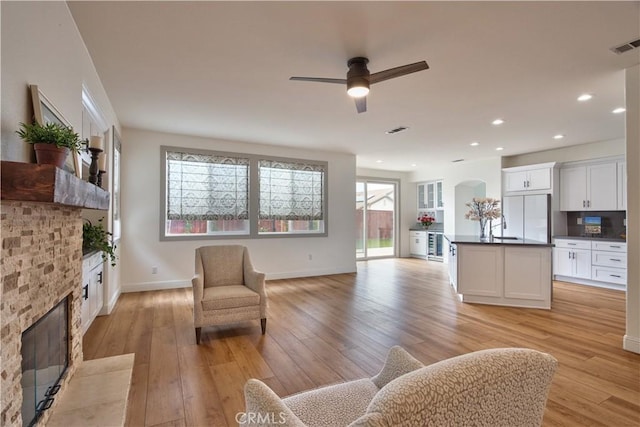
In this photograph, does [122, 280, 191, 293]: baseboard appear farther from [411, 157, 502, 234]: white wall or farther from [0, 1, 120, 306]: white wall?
[411, 157, 502, 234]: white wall

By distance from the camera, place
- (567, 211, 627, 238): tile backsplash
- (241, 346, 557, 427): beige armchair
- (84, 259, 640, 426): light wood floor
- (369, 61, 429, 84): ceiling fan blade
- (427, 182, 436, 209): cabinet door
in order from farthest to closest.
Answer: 1. (427, 182, 436, 209): cabinet door
2. (567, 211, 627, 238): tile backsplash
3. (369, 61, 429, 84): ceiling fan blade
4. (84, 259, 640, 426): light wood floor
5. (241, 346, 557, 427): beige armchair

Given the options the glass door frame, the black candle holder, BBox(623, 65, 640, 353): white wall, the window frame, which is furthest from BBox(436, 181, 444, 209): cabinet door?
the black candle holder

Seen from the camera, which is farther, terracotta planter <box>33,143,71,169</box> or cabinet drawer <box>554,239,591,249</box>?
cabinet drawer <box>554,239,591,249</box>

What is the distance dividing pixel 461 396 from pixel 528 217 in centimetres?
673

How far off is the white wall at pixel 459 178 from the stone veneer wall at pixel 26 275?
742 cm

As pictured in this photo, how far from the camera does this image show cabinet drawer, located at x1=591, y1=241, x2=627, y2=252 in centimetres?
507

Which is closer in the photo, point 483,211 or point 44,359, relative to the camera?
point 44,359

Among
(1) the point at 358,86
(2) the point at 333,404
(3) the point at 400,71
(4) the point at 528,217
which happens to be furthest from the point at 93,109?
(4) the point at 528,217

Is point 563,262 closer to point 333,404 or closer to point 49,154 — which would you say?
point 333,404

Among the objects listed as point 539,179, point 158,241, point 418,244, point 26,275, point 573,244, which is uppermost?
point 539,179

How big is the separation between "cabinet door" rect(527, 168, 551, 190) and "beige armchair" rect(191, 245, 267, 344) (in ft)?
19.1

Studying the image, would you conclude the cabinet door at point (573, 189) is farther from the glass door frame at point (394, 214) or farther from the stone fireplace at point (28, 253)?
the stone fireplace at point (28, 253)

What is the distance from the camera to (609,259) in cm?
521

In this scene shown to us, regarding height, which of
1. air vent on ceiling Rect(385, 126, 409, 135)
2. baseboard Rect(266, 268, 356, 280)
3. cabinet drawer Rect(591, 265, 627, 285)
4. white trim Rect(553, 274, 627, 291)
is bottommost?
white trim Rect(553, 274, 627, 291)
